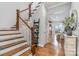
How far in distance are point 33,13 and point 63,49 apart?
93cm

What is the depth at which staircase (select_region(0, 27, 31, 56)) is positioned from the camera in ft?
7.60

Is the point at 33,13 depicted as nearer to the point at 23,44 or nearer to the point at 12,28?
the point at 12,28

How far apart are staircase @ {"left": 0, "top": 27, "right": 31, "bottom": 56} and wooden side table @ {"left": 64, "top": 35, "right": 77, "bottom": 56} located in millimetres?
782

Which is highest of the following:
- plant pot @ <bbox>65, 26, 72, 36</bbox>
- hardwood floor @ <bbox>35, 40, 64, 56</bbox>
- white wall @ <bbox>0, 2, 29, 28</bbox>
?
white wall @ <bbox>0, 2, 29, 28</bbox>

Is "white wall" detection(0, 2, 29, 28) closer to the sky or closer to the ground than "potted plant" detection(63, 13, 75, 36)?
closer to the sky

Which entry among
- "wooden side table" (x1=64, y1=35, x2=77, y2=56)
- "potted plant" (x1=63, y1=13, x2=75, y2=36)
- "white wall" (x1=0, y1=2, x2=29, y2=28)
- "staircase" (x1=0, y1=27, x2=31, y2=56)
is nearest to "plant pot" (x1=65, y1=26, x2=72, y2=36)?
"potted plant" (x1=63, y1=13, x2=75, y2=36)

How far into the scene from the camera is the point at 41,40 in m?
2.74

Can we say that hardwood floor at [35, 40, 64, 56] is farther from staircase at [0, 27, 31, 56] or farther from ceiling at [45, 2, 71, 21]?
ceiling at [45, 2, 71, 21]

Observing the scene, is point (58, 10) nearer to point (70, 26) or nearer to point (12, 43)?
point (70, 26)

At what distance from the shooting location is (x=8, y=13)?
7.84 ft

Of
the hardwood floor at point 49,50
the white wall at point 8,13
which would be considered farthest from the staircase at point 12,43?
the hardwood floor at point 49,50

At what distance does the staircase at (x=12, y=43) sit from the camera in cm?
232

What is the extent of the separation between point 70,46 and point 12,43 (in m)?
1.22

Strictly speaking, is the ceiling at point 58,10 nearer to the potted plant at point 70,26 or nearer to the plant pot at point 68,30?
the potted plant at point 70,26
